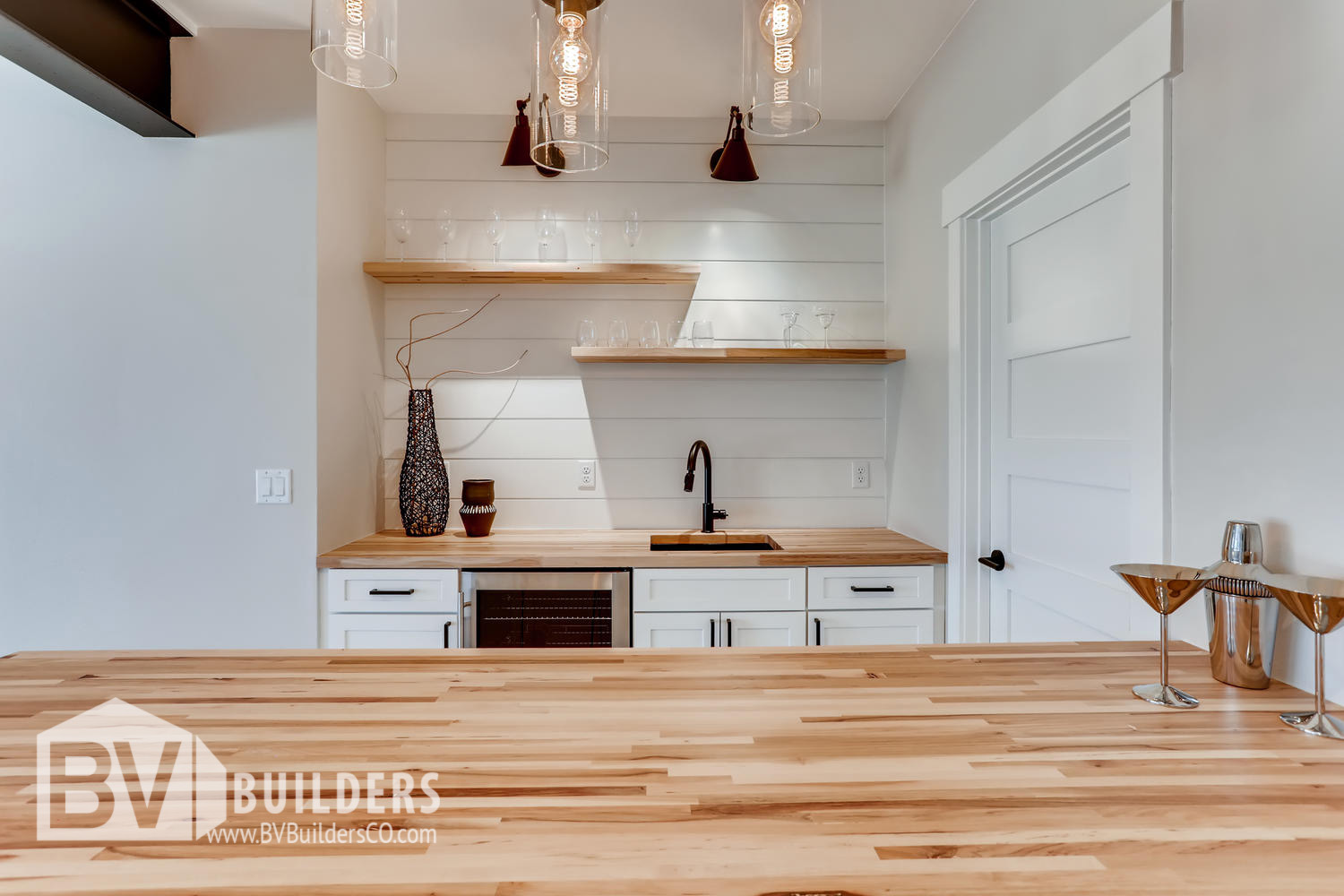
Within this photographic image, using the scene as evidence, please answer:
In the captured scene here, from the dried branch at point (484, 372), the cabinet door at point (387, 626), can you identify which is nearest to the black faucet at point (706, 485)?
the dried branch at point (484, 372)

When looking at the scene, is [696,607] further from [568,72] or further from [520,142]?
[520,142]

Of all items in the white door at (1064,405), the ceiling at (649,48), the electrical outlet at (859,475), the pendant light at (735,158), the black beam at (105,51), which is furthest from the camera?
the electrical outlet at (859,475)

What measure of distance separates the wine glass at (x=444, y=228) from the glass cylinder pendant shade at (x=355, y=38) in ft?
5.86

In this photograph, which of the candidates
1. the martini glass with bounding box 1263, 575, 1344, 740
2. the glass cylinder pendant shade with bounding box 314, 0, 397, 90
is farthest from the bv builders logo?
the martini glass with bounding box 1263, 575, 1344, 740

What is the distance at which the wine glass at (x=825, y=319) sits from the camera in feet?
9.29

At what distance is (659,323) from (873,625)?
56.6 inches

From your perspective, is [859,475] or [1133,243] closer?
[1133,243]

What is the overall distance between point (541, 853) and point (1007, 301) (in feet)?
6.68

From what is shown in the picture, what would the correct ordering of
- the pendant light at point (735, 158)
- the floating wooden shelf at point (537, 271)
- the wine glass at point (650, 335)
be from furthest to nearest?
the wine glass at point (650, 335)
the pendant light at point (735, 158)
the floating wooden shelf at point (537, 271)

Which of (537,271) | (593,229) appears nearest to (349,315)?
(537,271)

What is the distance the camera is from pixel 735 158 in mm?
2734

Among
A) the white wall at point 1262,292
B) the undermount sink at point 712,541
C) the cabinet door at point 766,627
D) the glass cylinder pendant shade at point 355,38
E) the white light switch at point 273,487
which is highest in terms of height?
the glass cylinder pendant shade at point 355,38

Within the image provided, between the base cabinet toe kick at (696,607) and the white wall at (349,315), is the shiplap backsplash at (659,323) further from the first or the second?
the base cabinet toe kick at (696,607)

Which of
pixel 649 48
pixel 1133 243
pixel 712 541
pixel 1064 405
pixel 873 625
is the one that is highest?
pixel 649 48
